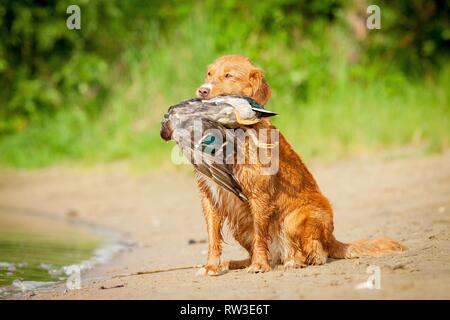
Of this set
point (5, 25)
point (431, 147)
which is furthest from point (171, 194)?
point (5, 25)

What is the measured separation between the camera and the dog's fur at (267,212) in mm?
6094

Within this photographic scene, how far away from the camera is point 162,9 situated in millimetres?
16484

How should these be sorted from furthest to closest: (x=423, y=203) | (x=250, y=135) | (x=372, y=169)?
(x=372, y=169) → (x=423, y=203) → (x=250, y=135)

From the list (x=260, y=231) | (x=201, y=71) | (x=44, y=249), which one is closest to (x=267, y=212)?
(x=260, y=231)

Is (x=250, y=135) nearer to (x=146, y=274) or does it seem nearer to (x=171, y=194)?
(x=146, y=274)

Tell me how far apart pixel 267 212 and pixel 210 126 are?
80cm

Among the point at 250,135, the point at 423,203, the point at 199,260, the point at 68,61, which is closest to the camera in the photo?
the point at 250,135

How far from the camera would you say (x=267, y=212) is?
241 inches

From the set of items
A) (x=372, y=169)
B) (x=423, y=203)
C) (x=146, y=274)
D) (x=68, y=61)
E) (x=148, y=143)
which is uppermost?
(x=68, y=61)

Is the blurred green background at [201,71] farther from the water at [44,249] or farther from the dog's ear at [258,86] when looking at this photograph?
the dog's ear at [258,86]

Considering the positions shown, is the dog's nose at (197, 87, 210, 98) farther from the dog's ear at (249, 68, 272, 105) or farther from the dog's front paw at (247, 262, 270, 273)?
the dog's front paw at (247, 262, 270, 273)

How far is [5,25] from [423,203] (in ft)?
32.6

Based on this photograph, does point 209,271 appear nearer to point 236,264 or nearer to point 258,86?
point 236,264

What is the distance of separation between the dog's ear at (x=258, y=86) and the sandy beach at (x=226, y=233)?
1.32 metres
